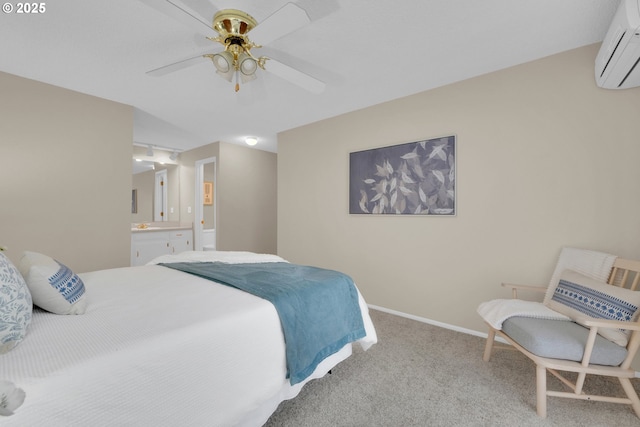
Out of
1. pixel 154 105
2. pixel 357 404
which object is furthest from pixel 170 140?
pixel 357 404

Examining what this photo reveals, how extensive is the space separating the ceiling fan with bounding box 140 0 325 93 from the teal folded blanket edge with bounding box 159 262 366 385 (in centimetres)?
147

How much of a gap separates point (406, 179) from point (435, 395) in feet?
6.68

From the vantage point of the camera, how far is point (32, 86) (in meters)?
2.65

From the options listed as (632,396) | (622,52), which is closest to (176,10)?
(622,52)

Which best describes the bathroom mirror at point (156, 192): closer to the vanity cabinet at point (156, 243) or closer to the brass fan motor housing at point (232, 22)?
the vanity cabinet at point (156, 243)

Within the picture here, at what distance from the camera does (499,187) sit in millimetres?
2488

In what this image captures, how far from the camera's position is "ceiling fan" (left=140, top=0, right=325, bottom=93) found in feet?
4.66

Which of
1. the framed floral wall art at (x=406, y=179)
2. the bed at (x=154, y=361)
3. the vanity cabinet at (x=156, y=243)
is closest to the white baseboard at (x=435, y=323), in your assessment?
the framed floral wall art at (x=406, y=179)

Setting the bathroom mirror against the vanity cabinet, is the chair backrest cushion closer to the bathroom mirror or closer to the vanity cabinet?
the vanity cabinet

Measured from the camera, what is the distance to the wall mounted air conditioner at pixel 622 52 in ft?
4.67

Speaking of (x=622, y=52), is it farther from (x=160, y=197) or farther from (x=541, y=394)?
(x=160, y=197)

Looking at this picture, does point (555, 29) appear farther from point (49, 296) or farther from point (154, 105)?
point (154, 105)

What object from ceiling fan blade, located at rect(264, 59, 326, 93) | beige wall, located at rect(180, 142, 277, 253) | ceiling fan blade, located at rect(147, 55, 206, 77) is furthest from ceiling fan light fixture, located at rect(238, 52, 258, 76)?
beige wall, located at rect(180, 142, 277, 253)

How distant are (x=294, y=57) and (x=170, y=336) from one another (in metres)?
2.23
